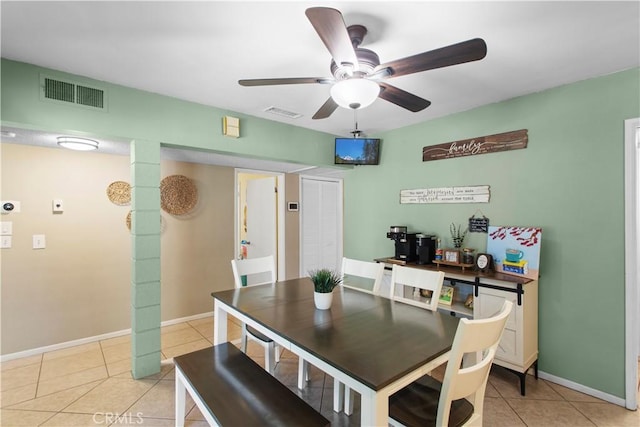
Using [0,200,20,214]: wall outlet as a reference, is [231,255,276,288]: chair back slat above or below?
below

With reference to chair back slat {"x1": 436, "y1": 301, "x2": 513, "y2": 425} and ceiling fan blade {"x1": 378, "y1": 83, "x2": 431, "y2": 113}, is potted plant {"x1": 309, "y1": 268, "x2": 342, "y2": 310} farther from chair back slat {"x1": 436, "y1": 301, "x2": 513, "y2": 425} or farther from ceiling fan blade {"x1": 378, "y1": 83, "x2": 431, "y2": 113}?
ceiling fan blade {"x1": 378, "y1": 83, "x2": 431, "y2": 113}

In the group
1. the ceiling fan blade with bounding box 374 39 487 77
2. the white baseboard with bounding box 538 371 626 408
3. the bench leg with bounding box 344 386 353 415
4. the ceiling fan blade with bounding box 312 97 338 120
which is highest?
the ceiling fan blade with bounding box 374 39 487 77

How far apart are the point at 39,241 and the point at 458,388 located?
3.89 meters

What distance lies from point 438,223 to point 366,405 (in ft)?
8.13

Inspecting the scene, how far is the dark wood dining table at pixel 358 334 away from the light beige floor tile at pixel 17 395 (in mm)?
1602

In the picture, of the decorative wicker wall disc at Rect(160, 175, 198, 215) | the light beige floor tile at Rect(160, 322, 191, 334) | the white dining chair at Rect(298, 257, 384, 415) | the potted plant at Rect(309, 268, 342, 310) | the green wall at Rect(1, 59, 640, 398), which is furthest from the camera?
the decorative wicker wall disc at Rect(160, 175, 198, 215)

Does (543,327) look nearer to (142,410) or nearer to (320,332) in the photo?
(320,332)

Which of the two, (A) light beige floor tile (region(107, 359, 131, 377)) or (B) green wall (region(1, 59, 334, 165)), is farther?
(A) light beige floor tile (region(107, 359, 131, 377))

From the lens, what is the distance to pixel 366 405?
1135mm

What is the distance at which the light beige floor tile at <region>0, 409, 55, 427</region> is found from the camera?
2014 millimetres

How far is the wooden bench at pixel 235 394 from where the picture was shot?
1.37 m

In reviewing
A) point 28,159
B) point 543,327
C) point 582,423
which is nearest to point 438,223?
point 543,327

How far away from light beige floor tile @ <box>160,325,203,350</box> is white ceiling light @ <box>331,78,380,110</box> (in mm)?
3010

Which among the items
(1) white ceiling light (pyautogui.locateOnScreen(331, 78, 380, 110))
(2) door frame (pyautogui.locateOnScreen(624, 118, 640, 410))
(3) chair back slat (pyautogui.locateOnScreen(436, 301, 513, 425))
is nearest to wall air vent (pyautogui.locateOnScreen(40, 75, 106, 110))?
(1) white ceiling light (pyautogui.locateOnScreen(331, 78, 380, 110))
